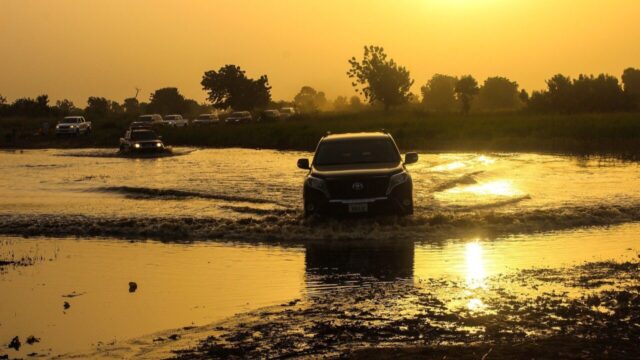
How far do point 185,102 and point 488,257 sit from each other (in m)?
173

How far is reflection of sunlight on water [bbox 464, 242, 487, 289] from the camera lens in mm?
11742

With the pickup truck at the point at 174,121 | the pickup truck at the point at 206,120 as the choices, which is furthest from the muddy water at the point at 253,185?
the pickup truck at the point at 206,120

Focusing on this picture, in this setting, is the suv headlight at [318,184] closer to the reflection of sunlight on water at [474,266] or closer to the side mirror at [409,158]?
the side mirror at [409,158]

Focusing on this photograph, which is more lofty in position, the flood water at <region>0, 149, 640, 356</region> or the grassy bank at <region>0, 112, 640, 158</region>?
the grassy bank at <region>0, 112, 640, 158</region>

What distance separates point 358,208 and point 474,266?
488cm

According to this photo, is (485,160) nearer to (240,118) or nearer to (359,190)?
(359,190)

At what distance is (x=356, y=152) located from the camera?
64.2ft

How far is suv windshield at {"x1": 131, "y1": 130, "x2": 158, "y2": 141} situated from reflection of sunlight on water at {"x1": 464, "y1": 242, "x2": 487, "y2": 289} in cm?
4115

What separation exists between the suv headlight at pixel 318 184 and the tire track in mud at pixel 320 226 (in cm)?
79

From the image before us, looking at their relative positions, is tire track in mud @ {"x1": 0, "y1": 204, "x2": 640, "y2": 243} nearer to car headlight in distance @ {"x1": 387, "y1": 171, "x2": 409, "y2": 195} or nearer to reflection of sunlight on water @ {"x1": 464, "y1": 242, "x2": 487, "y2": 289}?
car headlight in distance @ {"x1": 387, "y1": 171, "x2": 409, "y2": 195}

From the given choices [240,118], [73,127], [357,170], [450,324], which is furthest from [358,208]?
[240,118]

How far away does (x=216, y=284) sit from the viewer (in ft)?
40.7

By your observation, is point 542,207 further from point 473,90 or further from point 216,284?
point 473,90

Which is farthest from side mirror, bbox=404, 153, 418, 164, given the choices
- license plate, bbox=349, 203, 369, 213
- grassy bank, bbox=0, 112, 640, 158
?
grassy bank, bbox=0, 112, 640, 158
